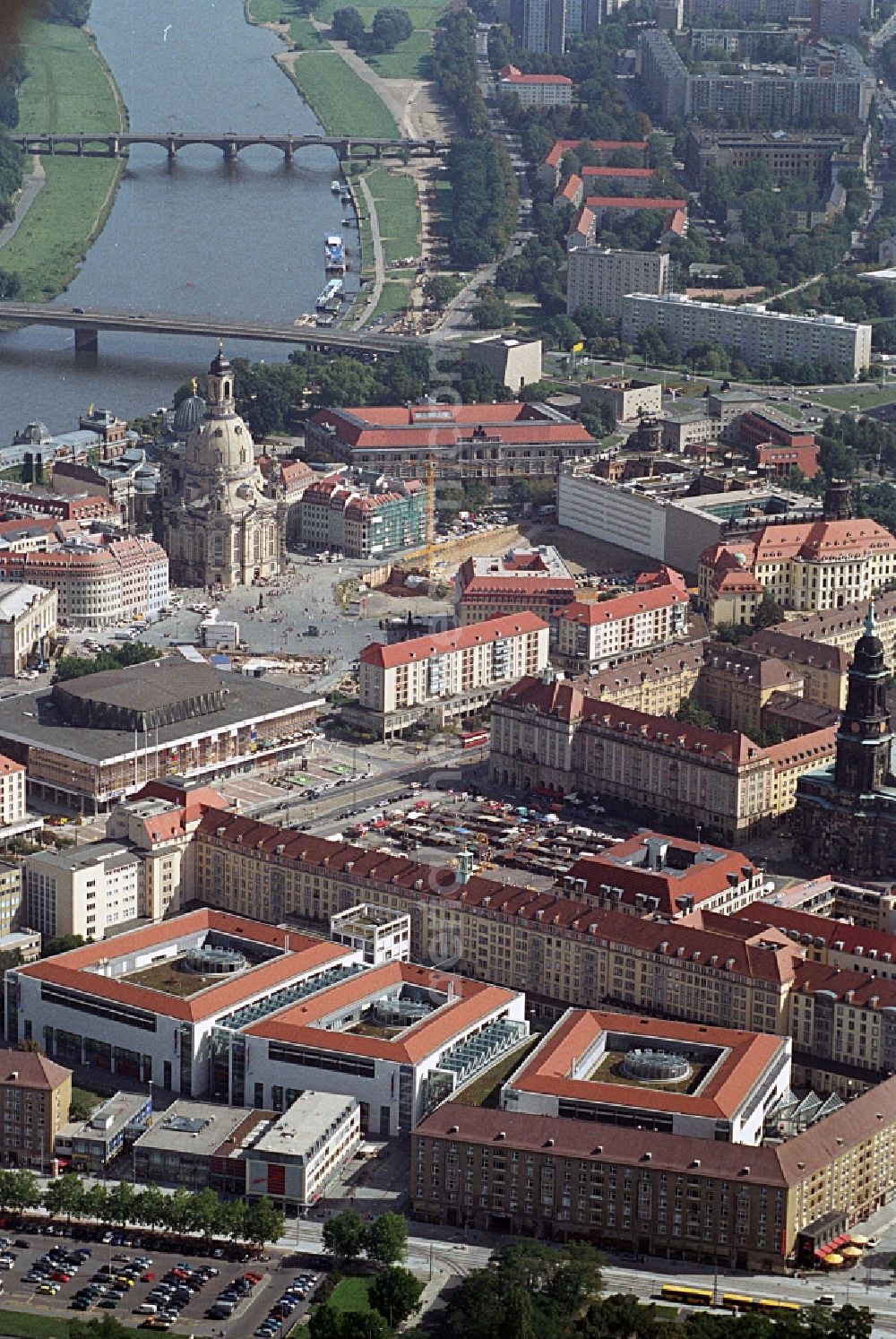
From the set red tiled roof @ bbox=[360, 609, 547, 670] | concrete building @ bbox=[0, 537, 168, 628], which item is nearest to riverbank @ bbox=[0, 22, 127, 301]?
concrete building @ bbox=[0, 537, 168, 628]

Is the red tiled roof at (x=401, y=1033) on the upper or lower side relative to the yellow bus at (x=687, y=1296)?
upper

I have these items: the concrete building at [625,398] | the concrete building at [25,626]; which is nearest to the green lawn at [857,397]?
the concrete building at [625,398]

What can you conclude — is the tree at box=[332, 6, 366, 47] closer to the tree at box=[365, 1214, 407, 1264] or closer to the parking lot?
the parking lot

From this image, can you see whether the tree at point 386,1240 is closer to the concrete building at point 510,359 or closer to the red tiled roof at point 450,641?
the red tiled roof at point 450,641

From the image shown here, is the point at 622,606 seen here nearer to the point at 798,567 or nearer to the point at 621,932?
the point at 798,567

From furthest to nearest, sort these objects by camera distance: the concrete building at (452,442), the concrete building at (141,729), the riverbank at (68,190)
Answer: the riverbank at (68,190) < the concrete building at (452,442) < the concrete building at (141,729)

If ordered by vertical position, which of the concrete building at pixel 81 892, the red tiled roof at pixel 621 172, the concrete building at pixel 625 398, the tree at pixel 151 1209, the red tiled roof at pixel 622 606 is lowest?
the tree at pixel 151 1209

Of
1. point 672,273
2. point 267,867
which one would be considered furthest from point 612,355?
point 267,867
